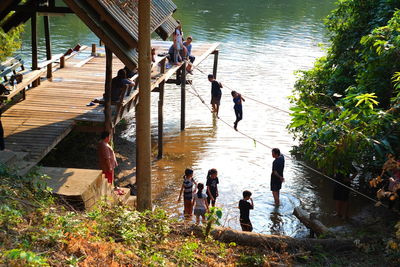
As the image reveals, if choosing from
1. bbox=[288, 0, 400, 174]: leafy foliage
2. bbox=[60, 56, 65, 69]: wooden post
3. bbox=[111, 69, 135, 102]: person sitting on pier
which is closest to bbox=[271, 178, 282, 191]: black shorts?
bbox=[288, 0, 400, 174]: leafy foliage

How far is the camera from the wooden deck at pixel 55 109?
1192 centimetres

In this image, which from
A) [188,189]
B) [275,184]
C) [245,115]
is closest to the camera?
[188,189]

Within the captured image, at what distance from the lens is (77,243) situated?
7258mm

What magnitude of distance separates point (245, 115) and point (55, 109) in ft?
32.0

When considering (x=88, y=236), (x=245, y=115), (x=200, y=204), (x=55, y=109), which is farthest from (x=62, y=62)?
(x=88, y=236)

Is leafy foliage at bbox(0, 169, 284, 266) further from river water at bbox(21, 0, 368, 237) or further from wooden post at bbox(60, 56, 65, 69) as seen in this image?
wooden post at bbox(60, 56, 65, 69)

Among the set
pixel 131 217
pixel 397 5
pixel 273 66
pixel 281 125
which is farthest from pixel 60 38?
pixel 131 217

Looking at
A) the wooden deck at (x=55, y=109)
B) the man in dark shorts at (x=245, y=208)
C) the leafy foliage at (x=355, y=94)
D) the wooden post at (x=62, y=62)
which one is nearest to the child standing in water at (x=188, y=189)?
the man in dark shorts at (x=245, y=208)

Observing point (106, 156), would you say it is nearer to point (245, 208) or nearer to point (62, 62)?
point (245, 208)

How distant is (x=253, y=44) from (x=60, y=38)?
1195 centimetres

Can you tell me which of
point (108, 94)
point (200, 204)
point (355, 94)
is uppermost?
point (355, 94)

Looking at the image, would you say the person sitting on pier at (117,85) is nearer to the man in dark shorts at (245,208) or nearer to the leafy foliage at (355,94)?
the man in dark shorts at (245,208)

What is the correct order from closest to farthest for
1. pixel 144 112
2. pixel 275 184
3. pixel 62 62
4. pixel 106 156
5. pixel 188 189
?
pixel 144 112 < pixel 106 156 < pixel 188 189 < pixel 275 184 < pixel 62 62

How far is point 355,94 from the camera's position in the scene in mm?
11320
